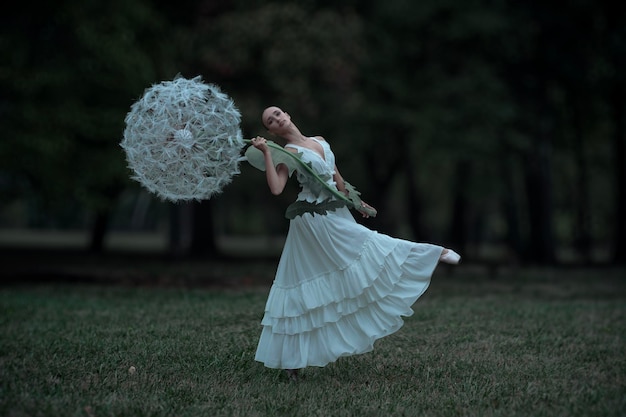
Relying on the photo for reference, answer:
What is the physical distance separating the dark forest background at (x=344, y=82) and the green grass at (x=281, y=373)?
16.1 ft

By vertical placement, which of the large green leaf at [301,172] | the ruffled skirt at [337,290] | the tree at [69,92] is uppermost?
the tree at [69,92]

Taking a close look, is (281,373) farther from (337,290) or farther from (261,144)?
(261,144)

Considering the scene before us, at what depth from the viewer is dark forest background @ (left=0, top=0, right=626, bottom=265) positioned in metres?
15.3

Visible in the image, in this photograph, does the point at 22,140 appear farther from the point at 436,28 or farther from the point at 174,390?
the point at 436,28

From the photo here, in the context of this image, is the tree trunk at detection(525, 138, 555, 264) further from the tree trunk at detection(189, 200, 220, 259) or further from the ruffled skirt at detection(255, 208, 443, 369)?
the ruffled skirt at detection(255, 208, 443, 369)

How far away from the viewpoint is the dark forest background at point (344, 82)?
15.3 meters

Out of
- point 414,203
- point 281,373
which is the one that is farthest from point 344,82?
point 281,373

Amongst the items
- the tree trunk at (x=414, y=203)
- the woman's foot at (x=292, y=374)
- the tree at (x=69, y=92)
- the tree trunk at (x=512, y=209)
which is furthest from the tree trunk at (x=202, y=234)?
the woman's foot at (x=292, y=374)

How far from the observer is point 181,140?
5.93 meters

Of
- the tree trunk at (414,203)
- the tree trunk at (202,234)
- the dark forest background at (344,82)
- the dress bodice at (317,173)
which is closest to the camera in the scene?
the dress bodice at (317,173)

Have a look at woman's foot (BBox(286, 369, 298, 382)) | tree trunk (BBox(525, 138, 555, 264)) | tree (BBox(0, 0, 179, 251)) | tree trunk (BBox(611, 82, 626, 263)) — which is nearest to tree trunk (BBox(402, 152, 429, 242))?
tree trunk (BBox(525, 138, 555, 264))

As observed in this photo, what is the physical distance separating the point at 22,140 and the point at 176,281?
4.39 meters

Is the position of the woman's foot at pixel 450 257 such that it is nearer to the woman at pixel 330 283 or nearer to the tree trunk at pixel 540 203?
the woman at pixel 330 283

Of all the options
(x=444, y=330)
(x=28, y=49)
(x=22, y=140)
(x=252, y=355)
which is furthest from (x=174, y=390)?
(x=28, y=49)
